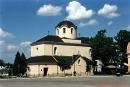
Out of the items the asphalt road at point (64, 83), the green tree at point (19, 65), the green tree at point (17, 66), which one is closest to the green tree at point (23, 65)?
the green tree at point (19, 65)

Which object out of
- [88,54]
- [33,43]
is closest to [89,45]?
[88,54]

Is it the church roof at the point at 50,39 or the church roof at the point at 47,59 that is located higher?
A: the church roof at the point at 50,39

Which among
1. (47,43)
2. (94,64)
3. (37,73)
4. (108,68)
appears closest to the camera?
(37,73)

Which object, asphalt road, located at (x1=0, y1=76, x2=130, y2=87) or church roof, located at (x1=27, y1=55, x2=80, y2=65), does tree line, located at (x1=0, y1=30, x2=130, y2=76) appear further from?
asphalt road, located at (x1=0, y1=76, x2=130, y2=87)

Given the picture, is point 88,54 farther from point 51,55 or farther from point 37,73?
point 37,73

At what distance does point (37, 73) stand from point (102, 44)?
59.9ft

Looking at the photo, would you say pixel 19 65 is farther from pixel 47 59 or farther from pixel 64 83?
pixel 64 83

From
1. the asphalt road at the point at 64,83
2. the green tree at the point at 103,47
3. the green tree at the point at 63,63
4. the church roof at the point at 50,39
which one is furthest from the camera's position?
the church roof at the point at 50,39

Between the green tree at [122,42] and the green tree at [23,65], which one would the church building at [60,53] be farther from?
the green tree at [122,42]

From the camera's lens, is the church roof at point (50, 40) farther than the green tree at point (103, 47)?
Yes

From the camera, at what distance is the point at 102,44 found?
90062 millimetres

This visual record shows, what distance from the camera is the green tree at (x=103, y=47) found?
88.8 m

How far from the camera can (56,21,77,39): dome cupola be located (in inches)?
3647

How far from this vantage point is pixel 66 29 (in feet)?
305
